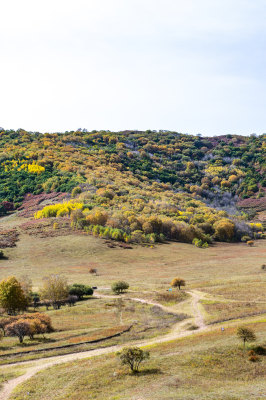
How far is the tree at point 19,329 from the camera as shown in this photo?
42.0 m

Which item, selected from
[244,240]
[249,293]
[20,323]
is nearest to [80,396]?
[20,323]

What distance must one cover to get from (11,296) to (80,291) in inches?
574

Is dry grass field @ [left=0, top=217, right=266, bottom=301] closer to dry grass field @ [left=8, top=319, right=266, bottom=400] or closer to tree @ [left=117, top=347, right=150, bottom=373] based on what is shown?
dry grass field @ [left=8, top=319, right=266, bottom=400]

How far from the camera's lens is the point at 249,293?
5616 centimetres

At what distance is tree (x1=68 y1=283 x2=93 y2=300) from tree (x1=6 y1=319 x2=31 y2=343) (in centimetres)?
2025

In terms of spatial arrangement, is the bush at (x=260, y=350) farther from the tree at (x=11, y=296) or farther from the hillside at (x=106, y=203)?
the hillside at (x=106, y=203)

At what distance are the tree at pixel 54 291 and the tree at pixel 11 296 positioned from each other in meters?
5.66

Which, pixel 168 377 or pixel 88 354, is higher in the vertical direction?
pixel 168 377

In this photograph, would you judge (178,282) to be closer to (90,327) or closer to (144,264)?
(90,327)

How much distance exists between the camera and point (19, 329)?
138ft

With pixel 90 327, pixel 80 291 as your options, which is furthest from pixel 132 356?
pixel 80 291

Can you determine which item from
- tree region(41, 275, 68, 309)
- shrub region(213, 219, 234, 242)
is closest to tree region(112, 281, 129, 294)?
tree region(41, 275, 68, 309)

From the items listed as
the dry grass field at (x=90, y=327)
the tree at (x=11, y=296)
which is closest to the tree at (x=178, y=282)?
the dry grass field at (x=90, y=327)

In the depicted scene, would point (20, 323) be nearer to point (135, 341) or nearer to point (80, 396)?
point (135, 341)
